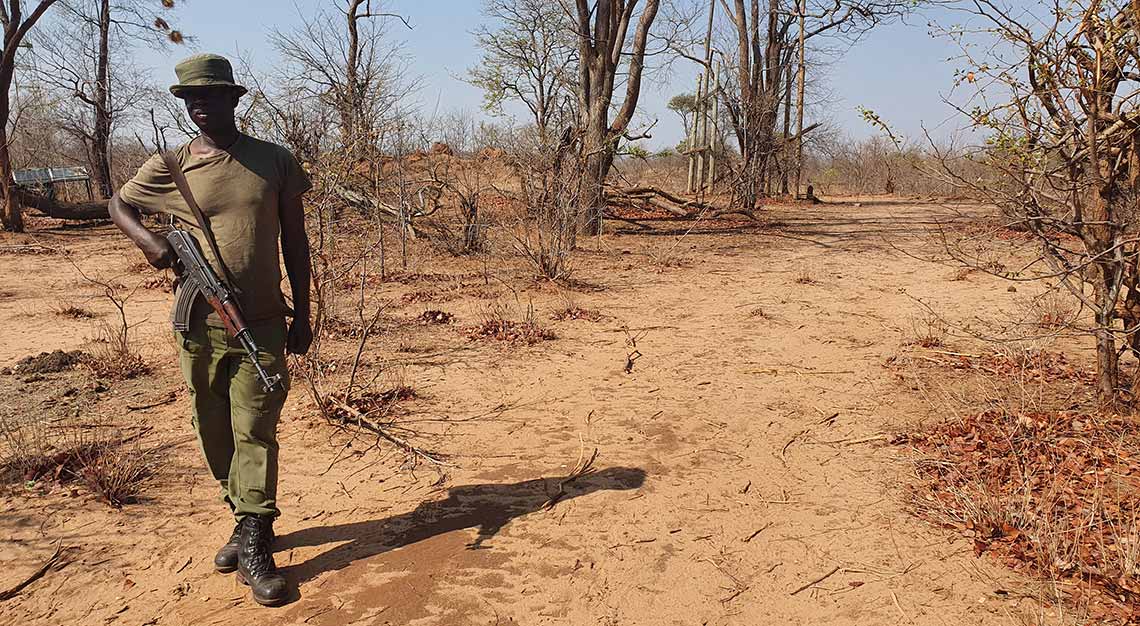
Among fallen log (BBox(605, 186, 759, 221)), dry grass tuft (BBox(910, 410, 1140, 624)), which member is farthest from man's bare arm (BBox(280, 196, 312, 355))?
fallen log (BBox(605, 186, 759, 221))

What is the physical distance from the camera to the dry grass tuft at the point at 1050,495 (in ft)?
8.96

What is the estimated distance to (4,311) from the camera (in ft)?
26.0

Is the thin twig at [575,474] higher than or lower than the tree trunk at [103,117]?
lower

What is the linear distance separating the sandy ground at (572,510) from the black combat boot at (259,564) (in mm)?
55

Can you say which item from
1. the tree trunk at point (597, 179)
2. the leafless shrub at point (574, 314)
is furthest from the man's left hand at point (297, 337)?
the tree trunk at point (597, 179)

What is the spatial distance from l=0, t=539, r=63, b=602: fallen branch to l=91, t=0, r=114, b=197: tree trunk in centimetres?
2049

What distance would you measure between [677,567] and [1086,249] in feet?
8.80

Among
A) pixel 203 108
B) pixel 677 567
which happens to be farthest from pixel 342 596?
pixel 203 108

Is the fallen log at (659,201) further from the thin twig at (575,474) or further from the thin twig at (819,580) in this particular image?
the thin twig at (819,580)

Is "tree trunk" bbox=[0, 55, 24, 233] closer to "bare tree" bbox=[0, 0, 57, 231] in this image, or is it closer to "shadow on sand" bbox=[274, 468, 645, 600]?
"bare tree" bbox=[0, 0, 57, 231]

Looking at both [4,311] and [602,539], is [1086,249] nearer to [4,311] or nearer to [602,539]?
[602,539]

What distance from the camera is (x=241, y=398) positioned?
9.25 feet

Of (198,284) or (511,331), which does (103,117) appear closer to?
(511,331)

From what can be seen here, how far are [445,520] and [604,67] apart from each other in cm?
1176
